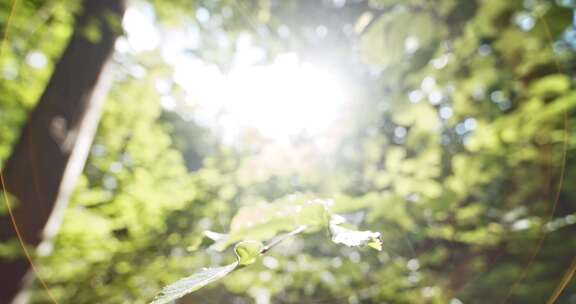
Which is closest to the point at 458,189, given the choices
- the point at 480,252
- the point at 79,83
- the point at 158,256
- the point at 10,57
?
the point at 480,252

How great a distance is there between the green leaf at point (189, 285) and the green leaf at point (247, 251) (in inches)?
0.8

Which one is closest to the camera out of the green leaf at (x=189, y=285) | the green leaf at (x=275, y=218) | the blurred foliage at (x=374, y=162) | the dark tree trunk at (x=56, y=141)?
the green leaf at (x=189, y=285)

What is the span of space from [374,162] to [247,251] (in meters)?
2.62

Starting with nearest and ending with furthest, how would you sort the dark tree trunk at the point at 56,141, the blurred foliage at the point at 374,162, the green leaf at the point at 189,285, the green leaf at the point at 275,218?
the green leaf at the point at 189,285, the green leaf at the point at 275,218, the dark tree trunk at the point at 56,141, the blurred foliage at the point at 374,162

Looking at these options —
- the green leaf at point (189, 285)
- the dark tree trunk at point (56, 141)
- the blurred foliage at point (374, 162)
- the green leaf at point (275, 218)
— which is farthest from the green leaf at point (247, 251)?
the dark tree trunk at point (56, 141)

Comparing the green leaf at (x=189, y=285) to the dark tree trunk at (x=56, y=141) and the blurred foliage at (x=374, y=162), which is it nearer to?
the blurred foliage at (x=374, y=162)

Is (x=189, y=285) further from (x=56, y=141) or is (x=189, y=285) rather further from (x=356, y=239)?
(x=56, y=141)

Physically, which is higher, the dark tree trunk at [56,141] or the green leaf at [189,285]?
the dark tree trunk at [56,141]

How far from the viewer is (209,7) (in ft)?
9.64

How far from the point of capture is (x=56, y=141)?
5.83 ft

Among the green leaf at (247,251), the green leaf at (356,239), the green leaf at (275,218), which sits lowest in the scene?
the green leaf at (356,239)

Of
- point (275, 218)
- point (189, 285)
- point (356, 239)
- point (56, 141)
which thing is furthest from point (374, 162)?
point (189, 285)

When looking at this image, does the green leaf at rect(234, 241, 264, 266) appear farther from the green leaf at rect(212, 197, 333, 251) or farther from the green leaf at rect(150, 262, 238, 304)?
the green leaf at rect(212, 197, 333, 251)

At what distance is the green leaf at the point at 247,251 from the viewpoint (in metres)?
0.50
